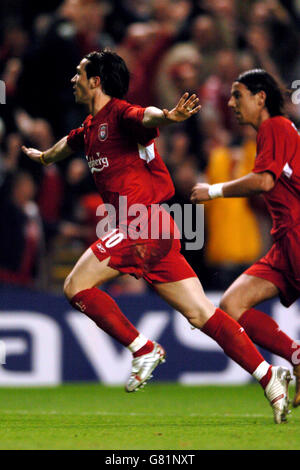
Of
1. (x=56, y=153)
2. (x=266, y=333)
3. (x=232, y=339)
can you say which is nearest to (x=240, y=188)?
(x=232, y=339)

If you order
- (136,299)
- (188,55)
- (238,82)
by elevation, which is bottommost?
(136,299)

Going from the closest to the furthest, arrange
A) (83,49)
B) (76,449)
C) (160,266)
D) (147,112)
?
(76,449) < (147,112) < (160,266) < (83,49)

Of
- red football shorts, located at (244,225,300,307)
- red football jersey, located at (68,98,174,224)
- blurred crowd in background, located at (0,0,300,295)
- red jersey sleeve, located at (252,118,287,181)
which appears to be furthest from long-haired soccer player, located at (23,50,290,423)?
blurred crowd in background, located at (0,0,300,295)

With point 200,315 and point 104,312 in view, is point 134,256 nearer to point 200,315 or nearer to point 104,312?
point 104,312

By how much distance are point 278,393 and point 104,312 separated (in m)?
1.14

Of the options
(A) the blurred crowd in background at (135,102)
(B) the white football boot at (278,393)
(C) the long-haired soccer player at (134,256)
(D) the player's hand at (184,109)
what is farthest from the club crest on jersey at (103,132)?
(A) the blurred crowd in background at (135,102)

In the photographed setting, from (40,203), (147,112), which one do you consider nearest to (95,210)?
(40,203)

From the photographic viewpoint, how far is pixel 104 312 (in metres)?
6.14

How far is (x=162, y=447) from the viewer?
5156 millimetres

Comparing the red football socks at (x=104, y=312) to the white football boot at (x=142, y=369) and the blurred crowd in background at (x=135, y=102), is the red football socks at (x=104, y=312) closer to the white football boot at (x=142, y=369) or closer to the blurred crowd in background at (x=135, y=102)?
the white football boot at (x=142, y=369)

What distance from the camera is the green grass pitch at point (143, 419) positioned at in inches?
210

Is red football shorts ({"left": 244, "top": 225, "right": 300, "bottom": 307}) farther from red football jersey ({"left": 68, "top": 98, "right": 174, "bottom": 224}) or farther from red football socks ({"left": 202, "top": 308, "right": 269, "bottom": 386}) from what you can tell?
red football jersey ({"left": 68, "top": 98, "right": 174, "bottom": 224})

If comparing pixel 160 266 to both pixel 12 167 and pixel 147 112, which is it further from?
pixel 12 167

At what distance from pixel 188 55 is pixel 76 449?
5.97 metres
